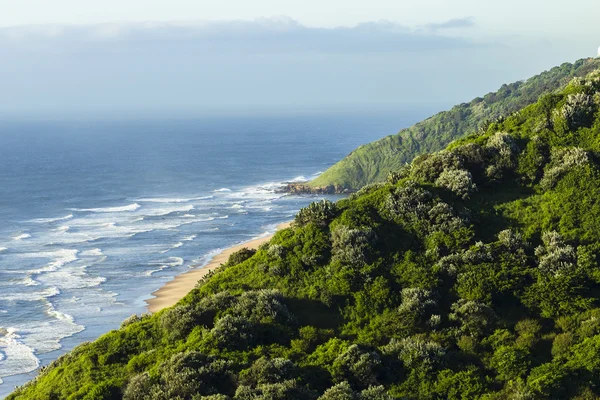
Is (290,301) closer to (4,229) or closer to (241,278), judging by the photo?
(241,278)

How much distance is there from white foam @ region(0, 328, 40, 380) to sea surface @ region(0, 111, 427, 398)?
68 mm

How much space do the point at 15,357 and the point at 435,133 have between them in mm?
117098

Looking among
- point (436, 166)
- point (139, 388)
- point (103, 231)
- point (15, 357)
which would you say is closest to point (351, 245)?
point (436, 166)

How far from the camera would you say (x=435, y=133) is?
153 meters

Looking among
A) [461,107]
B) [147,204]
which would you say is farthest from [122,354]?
[461,107]

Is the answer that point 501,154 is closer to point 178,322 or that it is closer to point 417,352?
point 417,352

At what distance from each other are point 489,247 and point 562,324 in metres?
4.97

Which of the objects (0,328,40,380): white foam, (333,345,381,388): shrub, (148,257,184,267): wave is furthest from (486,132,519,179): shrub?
(148,257,184,267): wave

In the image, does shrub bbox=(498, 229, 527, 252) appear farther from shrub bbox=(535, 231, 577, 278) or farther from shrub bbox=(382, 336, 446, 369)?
shrub bbox=(382, 336, 446, 369)

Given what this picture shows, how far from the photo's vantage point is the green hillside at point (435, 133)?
447 feet

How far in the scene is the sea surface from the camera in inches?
2188

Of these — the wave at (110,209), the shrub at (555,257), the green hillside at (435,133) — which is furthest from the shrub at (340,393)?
the green hillside at (435,133)

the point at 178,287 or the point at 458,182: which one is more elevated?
the point at 458,182

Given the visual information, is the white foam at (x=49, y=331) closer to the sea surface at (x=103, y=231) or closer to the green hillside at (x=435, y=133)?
the sea surface at (x=103, y=231)
